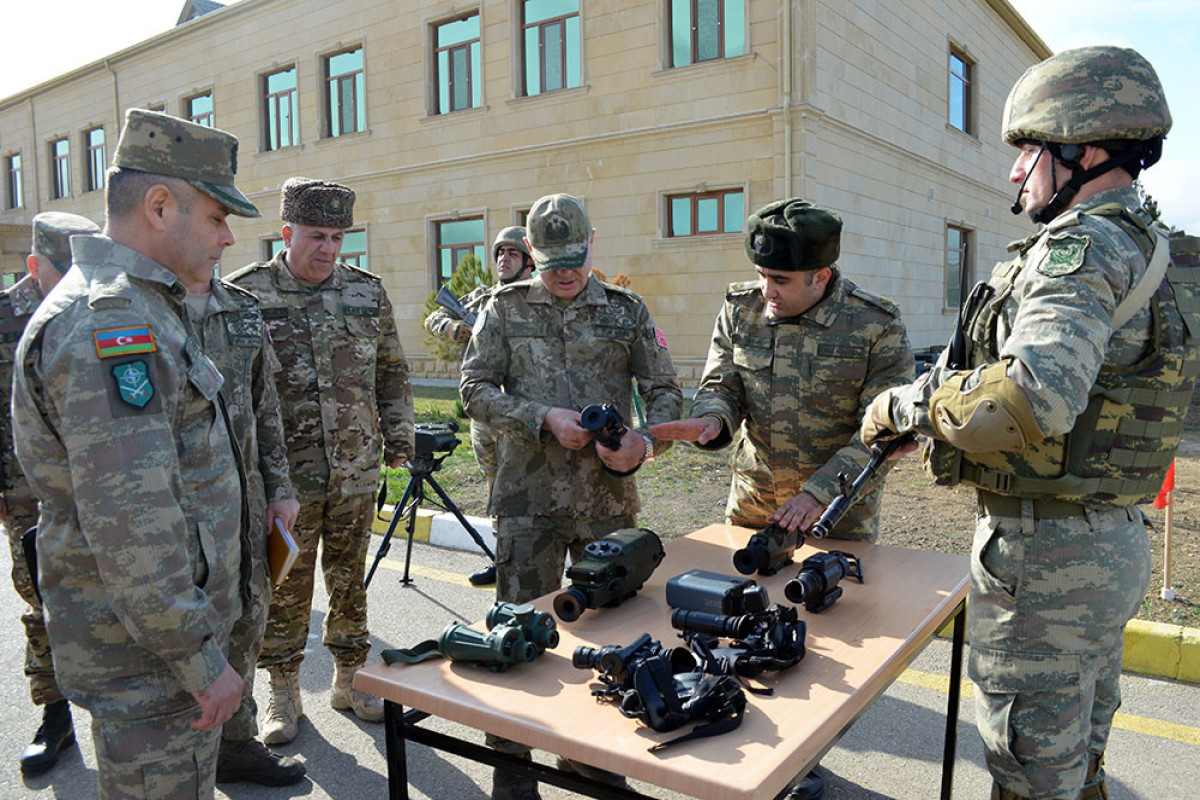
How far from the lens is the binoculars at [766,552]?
101 inches

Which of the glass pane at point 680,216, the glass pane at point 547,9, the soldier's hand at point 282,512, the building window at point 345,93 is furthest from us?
the building window at point 345,93

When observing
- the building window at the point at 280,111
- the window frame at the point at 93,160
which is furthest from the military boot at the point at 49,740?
the window frame at the point at 93,160

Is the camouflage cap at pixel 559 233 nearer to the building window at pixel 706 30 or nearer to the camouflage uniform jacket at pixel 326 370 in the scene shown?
the camouflage uniform jacket at pixel 326 370

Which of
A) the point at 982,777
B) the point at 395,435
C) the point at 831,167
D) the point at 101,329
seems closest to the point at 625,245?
the point at 831,167

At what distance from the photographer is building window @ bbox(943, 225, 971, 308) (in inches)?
732

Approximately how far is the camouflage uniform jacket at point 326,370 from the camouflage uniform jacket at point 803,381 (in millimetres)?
1433

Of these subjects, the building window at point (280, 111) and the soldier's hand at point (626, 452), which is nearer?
the soldier's hand at point (626, 452)

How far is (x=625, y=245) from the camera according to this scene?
1443 cm

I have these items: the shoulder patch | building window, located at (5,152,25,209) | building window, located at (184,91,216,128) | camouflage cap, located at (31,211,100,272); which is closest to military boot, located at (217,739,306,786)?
camouflage cap, located at (31,211,100,272)

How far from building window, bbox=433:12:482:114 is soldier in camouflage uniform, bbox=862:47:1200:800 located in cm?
1536

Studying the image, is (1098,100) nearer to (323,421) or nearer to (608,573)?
(608,573)

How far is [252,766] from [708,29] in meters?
13.1

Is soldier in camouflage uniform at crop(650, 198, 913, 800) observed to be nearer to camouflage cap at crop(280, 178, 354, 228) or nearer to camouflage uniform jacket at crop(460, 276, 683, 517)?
camouflage uniform jacket at crop(460, 276, 683, 517)

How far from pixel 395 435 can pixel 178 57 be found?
71.8 feet
